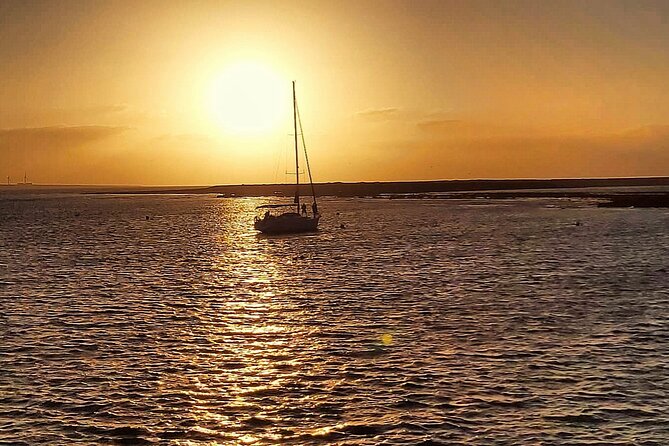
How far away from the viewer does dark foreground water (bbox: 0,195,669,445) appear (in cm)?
1864

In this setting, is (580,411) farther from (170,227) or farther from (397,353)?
(170,227)

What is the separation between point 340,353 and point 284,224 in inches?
2627

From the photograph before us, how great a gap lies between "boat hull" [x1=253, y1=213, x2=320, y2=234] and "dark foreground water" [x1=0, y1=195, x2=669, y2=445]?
109ft

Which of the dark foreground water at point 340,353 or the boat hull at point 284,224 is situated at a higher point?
the boat hull at point 284,224

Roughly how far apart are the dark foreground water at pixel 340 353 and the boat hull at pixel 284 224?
33265 millimetres

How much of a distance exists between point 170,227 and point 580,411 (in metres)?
107

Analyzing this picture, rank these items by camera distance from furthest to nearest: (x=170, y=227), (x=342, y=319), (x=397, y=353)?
(x=170, y=227) → (x=342, y=319) → (x=397, y=353)

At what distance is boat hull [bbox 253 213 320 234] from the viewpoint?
303 feet

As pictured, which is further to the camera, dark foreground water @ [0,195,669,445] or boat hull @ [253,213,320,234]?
boat hull @ [253,213,320,234]

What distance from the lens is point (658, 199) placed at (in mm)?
156375

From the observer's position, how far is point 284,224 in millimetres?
92750

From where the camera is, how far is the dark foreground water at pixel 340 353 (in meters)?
18.6

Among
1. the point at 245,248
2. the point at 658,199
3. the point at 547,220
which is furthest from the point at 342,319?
the point at 658,199

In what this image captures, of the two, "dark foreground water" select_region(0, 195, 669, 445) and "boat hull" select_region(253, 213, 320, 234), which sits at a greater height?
"boat hull" select_region(253, 213, 320, 234)
